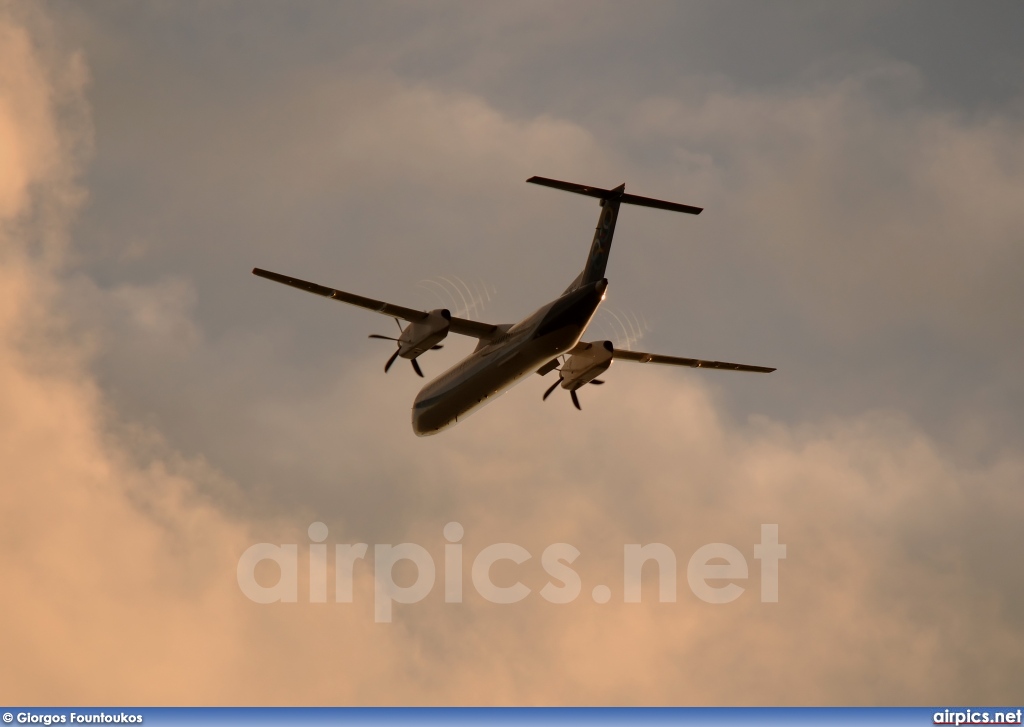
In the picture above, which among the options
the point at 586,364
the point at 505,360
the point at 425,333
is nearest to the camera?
the point at 505,360

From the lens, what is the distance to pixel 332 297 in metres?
44.2

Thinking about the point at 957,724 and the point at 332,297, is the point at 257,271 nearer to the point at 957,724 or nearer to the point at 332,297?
the point at 332,297

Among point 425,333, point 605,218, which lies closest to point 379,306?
point 425,333

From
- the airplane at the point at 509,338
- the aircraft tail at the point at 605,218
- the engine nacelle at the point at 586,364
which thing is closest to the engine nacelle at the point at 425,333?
the airplane at the point at 509,338

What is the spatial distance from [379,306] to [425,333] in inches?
85.0

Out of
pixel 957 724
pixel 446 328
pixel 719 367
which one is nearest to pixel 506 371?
pixel 446 328

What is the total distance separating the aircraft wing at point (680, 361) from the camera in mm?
52156

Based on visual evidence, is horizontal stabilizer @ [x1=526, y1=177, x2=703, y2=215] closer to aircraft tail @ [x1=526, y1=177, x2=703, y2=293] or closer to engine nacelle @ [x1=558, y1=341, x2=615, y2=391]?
aircraft tail @ [x1=526, y1=177, x2=703, y2=293]

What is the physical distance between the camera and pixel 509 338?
44438 millimetres

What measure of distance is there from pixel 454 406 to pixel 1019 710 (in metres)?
22.1

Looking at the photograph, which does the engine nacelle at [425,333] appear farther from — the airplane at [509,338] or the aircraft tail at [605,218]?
the aircraft tail at [605,218]

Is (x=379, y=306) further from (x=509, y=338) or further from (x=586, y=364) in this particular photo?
(x=586, y=364)

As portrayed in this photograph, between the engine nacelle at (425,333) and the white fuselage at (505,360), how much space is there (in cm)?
172

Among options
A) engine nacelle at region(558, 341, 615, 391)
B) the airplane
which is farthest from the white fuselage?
engine nacelle at region(558, 341, 615, 391)
